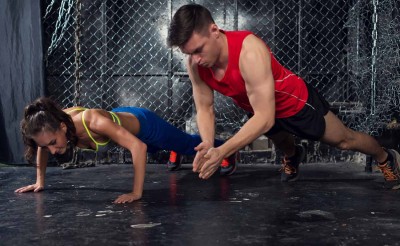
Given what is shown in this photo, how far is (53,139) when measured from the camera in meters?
2.39

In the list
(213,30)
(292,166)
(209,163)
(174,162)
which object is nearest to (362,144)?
(292,166)

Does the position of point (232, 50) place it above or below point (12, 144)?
above

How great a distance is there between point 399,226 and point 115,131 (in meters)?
1.27

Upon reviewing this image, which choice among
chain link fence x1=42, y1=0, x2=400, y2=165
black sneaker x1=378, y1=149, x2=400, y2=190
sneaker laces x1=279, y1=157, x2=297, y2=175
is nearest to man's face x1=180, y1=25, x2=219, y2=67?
sneaker laces x1=279, y1=157, x2=297, y2=175

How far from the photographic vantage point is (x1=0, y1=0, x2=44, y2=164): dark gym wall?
3.82 metres

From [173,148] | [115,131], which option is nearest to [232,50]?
[115,131]

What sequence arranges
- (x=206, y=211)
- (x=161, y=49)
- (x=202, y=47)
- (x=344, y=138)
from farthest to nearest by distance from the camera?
(x=161, y=49) < (x=344, y=138) < (x=206, y=211) < (x=202, y=47)

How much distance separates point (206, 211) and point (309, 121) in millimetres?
664

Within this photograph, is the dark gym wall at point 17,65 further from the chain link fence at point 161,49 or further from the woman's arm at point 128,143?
the woman's arm at point 128,143

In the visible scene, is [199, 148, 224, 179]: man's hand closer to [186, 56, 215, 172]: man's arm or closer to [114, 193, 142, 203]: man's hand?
[186, 56, 215, 172]: man's arm

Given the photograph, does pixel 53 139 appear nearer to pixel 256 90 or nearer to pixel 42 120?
pixel 42 120

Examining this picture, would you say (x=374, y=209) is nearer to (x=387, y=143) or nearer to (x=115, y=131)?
(x=115, y=131)

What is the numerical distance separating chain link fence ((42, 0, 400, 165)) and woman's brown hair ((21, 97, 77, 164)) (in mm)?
1752

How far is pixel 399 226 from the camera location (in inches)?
72.9
